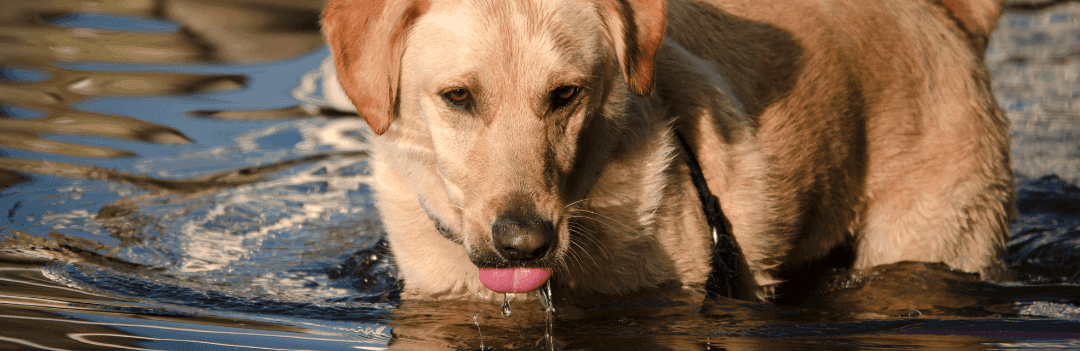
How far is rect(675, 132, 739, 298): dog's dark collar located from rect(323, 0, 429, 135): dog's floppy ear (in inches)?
45.4

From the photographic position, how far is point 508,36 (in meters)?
3.03

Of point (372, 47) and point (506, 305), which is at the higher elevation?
point (372, 47)

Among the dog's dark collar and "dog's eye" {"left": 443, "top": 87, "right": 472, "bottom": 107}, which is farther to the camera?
the dog's dark collar

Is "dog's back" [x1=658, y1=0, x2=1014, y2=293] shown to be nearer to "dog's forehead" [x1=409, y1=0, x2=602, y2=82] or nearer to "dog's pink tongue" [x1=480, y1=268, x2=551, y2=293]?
"dog's forehead" [x1=409, y1=0, x2=602, y2=82]

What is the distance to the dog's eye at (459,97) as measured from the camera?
3.08 m

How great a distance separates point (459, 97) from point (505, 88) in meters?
0.17

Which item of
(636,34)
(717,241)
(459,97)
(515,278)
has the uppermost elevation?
(636,34)

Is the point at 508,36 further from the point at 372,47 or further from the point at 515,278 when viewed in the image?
the point at 515,278

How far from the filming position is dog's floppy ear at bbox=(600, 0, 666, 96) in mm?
3248

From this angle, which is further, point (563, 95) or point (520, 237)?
point (563, 95)

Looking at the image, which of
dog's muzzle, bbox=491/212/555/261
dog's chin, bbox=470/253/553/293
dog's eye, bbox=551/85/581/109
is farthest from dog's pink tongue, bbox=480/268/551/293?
dog's eye, bbox=551/85/581/109

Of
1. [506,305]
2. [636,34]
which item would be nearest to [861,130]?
[636,34]

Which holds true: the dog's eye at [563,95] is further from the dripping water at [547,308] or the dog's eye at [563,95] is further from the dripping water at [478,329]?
the dripping water at [478,329]

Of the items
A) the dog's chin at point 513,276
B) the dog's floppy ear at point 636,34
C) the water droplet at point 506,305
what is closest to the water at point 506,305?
the water droplet at point 506,305
